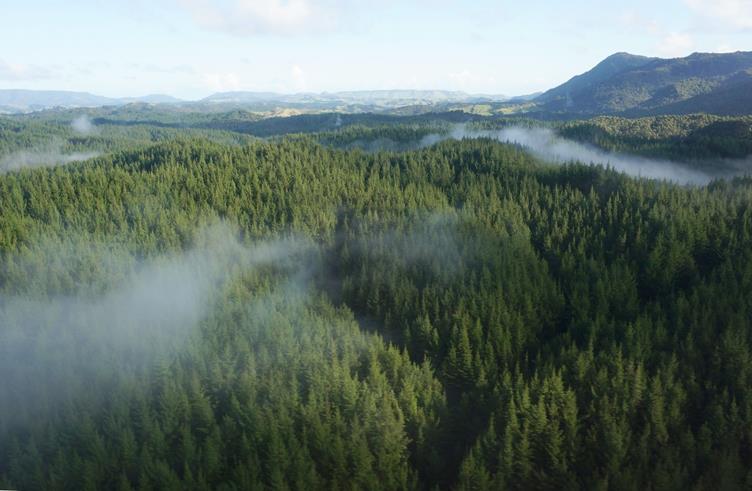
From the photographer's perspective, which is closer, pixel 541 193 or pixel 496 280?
pixel 496 280

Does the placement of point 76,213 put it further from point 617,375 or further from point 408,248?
point 617,375

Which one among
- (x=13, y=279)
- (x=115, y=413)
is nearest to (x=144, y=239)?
(x=13, y=279)

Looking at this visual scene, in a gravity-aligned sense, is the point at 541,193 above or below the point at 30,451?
above

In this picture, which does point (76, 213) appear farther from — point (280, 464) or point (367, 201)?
point (280, 464)

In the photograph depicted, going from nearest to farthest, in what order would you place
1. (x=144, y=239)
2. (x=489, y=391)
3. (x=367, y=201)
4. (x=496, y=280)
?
(x=489, y=391), (x=496, y=280), (x=144, y=239), (x=367, y=201)

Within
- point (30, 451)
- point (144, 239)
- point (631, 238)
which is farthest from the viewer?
point (144, 239)

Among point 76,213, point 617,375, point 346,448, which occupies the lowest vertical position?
point 346,448
